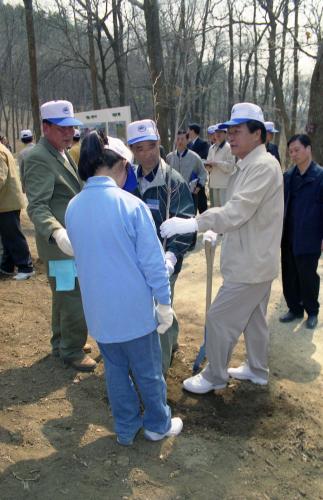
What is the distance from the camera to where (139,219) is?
208 centimetres

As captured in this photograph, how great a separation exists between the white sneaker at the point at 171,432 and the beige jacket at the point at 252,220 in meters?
0.96

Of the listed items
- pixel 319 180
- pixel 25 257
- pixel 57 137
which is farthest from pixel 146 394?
pixel 25 257

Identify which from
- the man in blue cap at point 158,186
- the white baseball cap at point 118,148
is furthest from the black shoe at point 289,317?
the white baseball cap at point 118,148

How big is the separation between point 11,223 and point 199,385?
3733 mm

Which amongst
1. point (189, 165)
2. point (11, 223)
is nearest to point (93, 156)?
point (11, 223)

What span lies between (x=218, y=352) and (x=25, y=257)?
12.0 ft

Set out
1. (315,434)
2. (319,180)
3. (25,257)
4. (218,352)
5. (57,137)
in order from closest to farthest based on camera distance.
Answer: (315,434) → (218,352) → (57,137) → (319,180) → (25,257)

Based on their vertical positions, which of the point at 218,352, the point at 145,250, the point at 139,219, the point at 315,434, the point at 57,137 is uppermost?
the point at 57,137

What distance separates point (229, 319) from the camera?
303 centimetres

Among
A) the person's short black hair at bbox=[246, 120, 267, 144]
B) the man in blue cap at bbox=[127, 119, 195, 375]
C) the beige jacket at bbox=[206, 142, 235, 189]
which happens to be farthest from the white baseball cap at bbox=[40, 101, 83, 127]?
the beige jacket at bbox=[206, 142, 235, 189]

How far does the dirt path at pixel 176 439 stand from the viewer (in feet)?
7.59

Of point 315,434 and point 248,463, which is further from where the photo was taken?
Answer: point 315,434

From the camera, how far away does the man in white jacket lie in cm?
273

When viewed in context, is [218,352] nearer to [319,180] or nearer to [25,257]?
[319,180]
